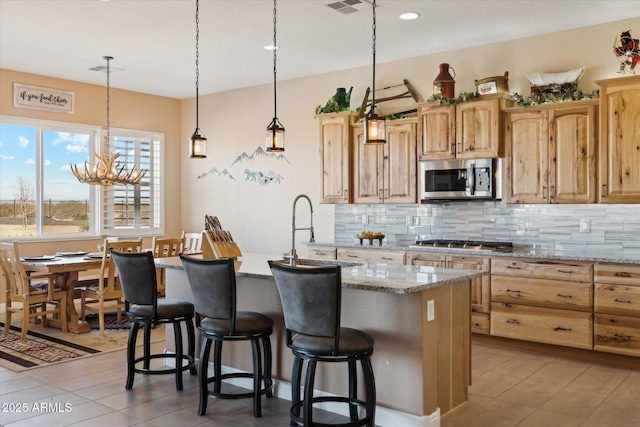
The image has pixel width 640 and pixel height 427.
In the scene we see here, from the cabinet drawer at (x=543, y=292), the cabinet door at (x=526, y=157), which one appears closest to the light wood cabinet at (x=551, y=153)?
the cabinet door at (x=526, y=157)

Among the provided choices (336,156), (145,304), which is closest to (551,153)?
(336,156)

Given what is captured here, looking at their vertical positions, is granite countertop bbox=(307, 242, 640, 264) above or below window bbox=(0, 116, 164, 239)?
below

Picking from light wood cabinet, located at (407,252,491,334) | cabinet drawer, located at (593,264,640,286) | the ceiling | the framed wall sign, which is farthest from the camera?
the framed wall sign

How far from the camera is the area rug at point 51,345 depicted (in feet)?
15.9

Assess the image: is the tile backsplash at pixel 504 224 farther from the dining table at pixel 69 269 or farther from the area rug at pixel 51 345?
the dining table at pixel 69 269

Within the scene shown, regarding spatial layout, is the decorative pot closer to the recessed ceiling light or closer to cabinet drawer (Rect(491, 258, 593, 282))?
the recessed ceiling light

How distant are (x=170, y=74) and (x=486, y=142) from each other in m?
4.06

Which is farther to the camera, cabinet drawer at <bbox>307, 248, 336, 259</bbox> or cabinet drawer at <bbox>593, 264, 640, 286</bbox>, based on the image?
cabinet drawer at <bbox>307, 248, 336, 259</bbox>

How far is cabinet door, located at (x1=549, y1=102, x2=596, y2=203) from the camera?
5023 millimetres

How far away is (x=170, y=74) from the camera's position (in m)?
7.31

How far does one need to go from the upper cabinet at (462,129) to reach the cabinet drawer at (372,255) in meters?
1.06

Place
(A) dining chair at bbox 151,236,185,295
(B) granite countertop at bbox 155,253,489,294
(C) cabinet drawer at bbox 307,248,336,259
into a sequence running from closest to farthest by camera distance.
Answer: (B) granite countertop at bbox 155,253,489,294
(A) dining chair at bbox 151,236,185,295
(C) cabinet drawer at bbox 307,248,336,259

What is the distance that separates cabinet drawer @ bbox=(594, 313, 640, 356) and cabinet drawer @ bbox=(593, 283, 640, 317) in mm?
50

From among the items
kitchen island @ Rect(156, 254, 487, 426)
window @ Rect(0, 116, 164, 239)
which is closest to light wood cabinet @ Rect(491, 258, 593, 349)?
kitchen island @ Rect(156, 254, 487, 426)
